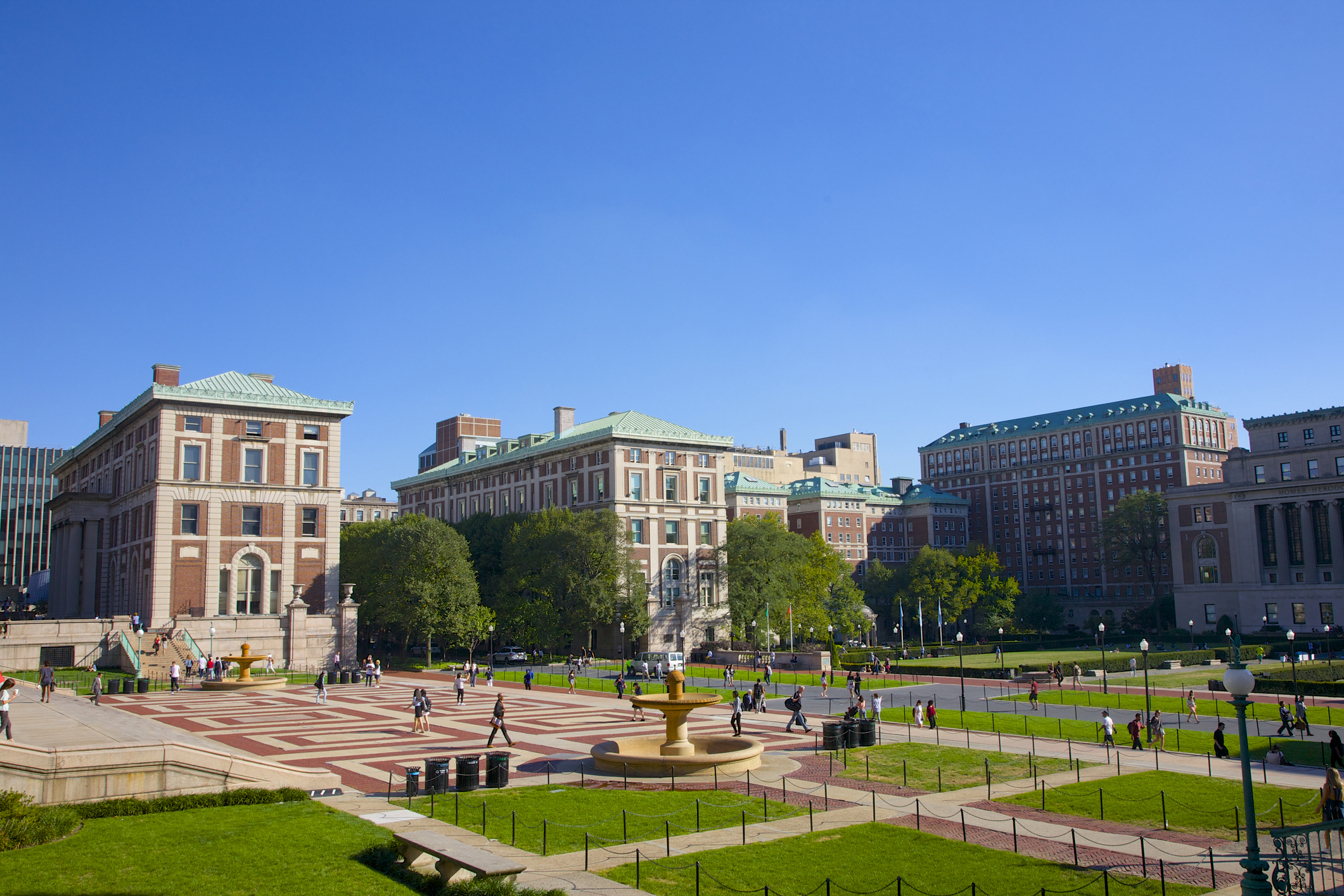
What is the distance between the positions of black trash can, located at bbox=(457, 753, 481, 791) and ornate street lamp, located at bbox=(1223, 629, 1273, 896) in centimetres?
1769

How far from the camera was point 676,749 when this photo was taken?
100 ft

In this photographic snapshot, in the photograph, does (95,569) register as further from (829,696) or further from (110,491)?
(829,696)

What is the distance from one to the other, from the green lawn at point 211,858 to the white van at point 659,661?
4098 cm

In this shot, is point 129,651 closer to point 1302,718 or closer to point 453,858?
point 453,858

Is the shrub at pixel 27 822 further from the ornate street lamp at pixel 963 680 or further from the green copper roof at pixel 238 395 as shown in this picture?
the green copper roof at pixel 238 395

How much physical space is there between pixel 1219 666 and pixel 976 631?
2233 inches

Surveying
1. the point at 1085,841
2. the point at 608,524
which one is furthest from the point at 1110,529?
the point at 1085,841

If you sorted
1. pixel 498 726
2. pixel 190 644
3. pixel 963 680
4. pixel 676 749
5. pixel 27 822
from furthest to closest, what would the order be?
1. pixel 190 644
2. pixel 963 680
3. pixel 498 726
4. pixel 676 749
5. pixel 27 822

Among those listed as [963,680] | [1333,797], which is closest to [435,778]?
[1333,797]

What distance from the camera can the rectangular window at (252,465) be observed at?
7256 cm

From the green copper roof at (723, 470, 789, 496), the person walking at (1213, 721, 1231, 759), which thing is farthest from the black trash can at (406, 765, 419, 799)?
the green copper roof at (723, 470, 789, 496)

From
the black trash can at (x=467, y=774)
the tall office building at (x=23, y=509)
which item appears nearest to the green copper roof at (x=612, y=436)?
the black trash can at (x=467, y=774)

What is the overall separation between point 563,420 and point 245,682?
52.1 metres

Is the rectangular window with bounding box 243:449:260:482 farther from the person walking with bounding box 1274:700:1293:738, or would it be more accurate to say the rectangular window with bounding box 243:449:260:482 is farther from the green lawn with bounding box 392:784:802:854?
the person walking with bounding box 1274:700:1293:738
